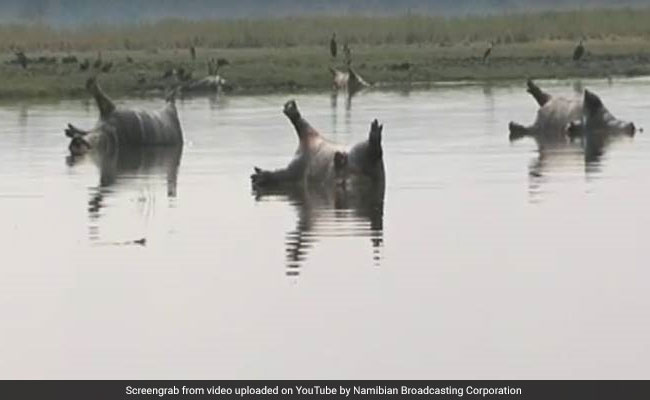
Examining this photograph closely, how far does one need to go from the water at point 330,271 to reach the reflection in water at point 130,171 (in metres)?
0.09

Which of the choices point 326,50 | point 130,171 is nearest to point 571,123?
point 130,171

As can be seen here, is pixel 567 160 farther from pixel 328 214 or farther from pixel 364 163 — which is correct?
pixel 328 214

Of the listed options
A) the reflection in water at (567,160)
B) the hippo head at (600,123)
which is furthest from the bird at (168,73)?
the reflection in water at (567,160)

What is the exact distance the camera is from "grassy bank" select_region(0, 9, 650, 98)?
57.5 meters

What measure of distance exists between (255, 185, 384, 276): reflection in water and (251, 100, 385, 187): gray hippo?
191 millimetres

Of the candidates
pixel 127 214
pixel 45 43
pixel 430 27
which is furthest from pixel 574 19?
pixel 127 214

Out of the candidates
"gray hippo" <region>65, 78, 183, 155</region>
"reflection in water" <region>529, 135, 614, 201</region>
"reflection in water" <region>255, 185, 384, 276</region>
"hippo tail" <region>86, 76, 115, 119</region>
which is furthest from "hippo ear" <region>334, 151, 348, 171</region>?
"gray hippo" <region>65, 78, 183, 155</region>

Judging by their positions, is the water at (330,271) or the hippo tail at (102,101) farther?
the hippo tail at (102,101)

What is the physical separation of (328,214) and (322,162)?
115 inches

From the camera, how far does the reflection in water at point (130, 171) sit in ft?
73.1

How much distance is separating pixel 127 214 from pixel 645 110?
20.6 m

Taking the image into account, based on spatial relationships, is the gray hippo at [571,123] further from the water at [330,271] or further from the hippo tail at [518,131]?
the water at [330,271]
